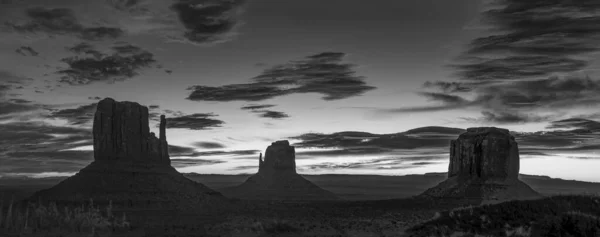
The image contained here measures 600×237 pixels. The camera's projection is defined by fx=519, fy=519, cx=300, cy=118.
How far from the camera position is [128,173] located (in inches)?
5458

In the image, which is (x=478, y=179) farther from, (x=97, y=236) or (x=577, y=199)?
(x=577, y=199)

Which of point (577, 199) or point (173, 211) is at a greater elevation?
point (577, 199)

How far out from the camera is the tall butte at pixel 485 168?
136625 mm

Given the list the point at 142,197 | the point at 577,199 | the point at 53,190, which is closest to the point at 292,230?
the point at 577,199

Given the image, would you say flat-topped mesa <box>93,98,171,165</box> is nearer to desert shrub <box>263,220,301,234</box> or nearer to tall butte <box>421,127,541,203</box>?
tall butte <box>421,127,541,203</box>

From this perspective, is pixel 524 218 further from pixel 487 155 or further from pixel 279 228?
pixel 487 155

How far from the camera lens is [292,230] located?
212ft

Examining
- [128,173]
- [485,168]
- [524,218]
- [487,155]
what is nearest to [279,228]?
[524,218]

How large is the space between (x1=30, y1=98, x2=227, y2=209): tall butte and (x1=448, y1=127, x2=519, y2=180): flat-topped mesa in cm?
7030

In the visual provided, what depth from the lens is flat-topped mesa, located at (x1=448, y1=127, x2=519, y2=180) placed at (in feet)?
475

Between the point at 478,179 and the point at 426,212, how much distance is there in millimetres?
43238

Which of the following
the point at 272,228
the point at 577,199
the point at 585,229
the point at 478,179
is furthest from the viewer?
the point at 478,179

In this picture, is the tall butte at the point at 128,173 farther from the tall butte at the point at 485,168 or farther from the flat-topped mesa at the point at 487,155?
the flat-topped mesa at the point at 487,155

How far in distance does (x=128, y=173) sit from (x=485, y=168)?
98.1 metres
